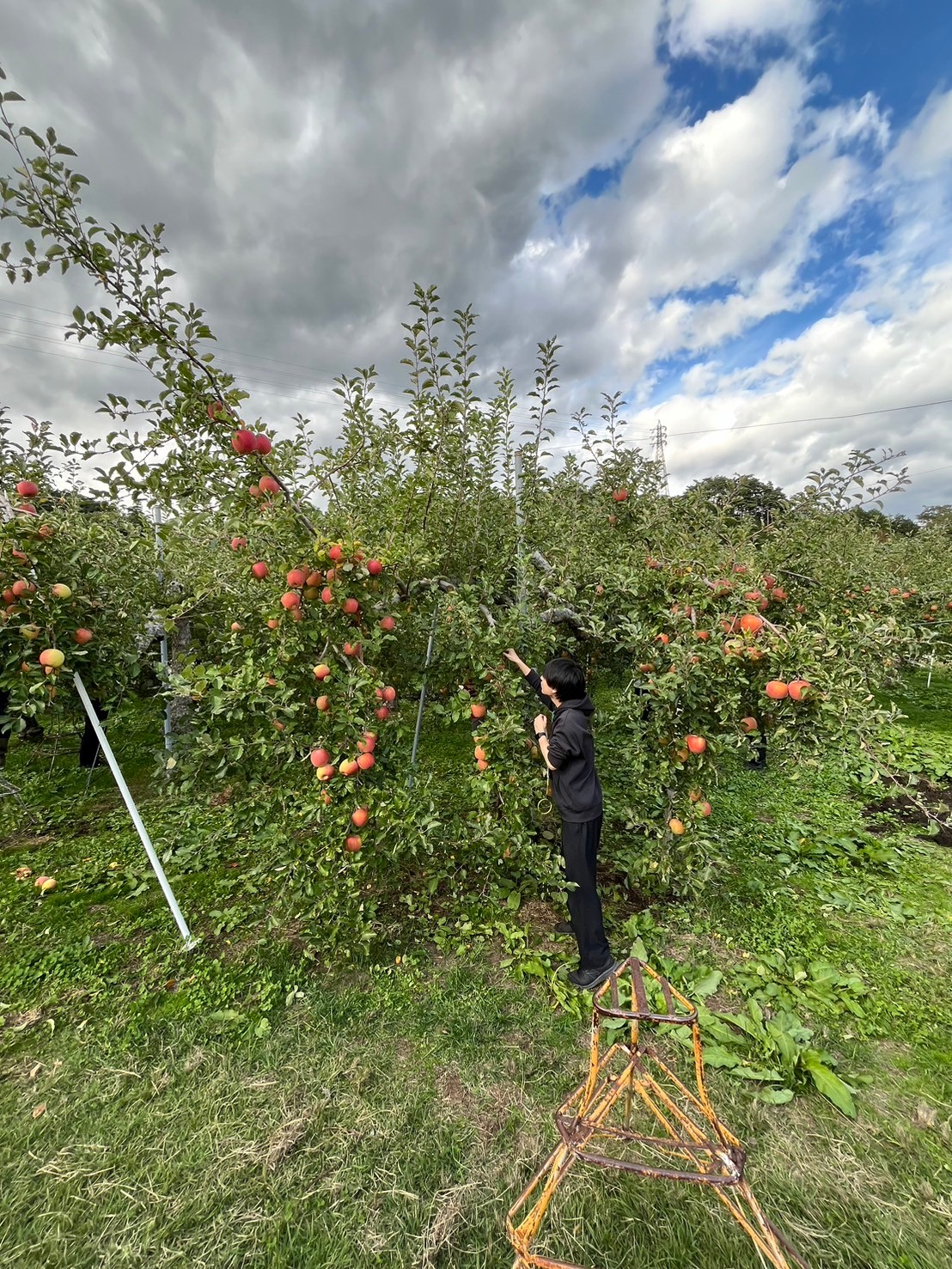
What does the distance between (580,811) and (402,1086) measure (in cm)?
148

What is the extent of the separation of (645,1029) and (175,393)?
3.67 metres

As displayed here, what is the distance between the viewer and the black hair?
2854 millimetres

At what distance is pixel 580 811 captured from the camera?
2861 millimetres

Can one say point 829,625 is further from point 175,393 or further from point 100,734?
point 100,734

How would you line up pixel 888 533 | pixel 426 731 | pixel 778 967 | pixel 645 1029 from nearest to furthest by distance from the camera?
pixel 645 1029
pixel 778 967
pixel 426 731
pixel 888 533

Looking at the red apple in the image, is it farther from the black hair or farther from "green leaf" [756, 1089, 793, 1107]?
"green leaf" [756, 1089, 793, 1107]

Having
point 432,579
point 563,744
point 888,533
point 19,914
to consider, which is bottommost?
point 19,914

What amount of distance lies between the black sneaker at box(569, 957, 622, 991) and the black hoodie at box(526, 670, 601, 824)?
2.71 ft

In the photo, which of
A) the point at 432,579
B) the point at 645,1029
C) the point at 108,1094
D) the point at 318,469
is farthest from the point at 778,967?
the point at 318,469

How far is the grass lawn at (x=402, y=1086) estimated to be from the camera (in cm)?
173

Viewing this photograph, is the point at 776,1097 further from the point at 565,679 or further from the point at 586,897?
the point at 565,679

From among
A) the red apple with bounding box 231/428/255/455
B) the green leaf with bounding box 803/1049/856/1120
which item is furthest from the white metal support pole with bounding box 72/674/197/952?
the green leaf with bounding box 803/1049/856/1120

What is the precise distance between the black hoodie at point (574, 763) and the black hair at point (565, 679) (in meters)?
0.05

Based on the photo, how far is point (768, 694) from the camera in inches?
103
